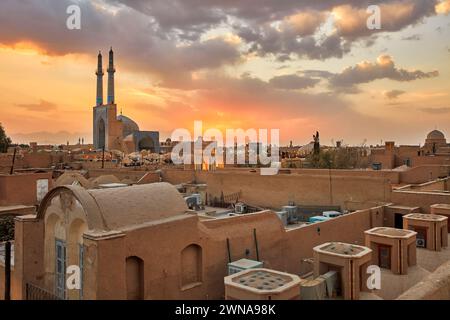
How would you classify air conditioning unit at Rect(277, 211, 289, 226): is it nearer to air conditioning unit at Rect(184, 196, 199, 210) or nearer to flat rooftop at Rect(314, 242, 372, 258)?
air conditioning unit at Rect(184, 196, 199, 210)

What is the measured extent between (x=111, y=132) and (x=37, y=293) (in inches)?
2161

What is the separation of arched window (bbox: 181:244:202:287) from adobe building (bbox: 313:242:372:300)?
127 inches

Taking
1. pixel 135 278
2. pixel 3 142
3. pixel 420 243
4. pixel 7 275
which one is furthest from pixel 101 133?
pixel 135 278

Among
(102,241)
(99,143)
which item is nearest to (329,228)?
(102,241)

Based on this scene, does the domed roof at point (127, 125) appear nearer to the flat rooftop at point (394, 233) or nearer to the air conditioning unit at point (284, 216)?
the air conditioning unit at point (284, 216)

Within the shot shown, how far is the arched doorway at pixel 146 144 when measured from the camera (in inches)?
2646

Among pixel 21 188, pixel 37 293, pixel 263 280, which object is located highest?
pixel 21 188

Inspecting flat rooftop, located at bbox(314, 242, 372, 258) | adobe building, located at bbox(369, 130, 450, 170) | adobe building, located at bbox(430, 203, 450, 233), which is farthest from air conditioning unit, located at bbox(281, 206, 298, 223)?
adobe building, located at bbox(369, 130, 450, 170)

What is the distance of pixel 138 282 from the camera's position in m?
8.70

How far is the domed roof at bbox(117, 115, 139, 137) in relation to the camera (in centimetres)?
7028

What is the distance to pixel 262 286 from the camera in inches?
301

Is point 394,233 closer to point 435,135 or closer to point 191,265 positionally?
point 191,265
